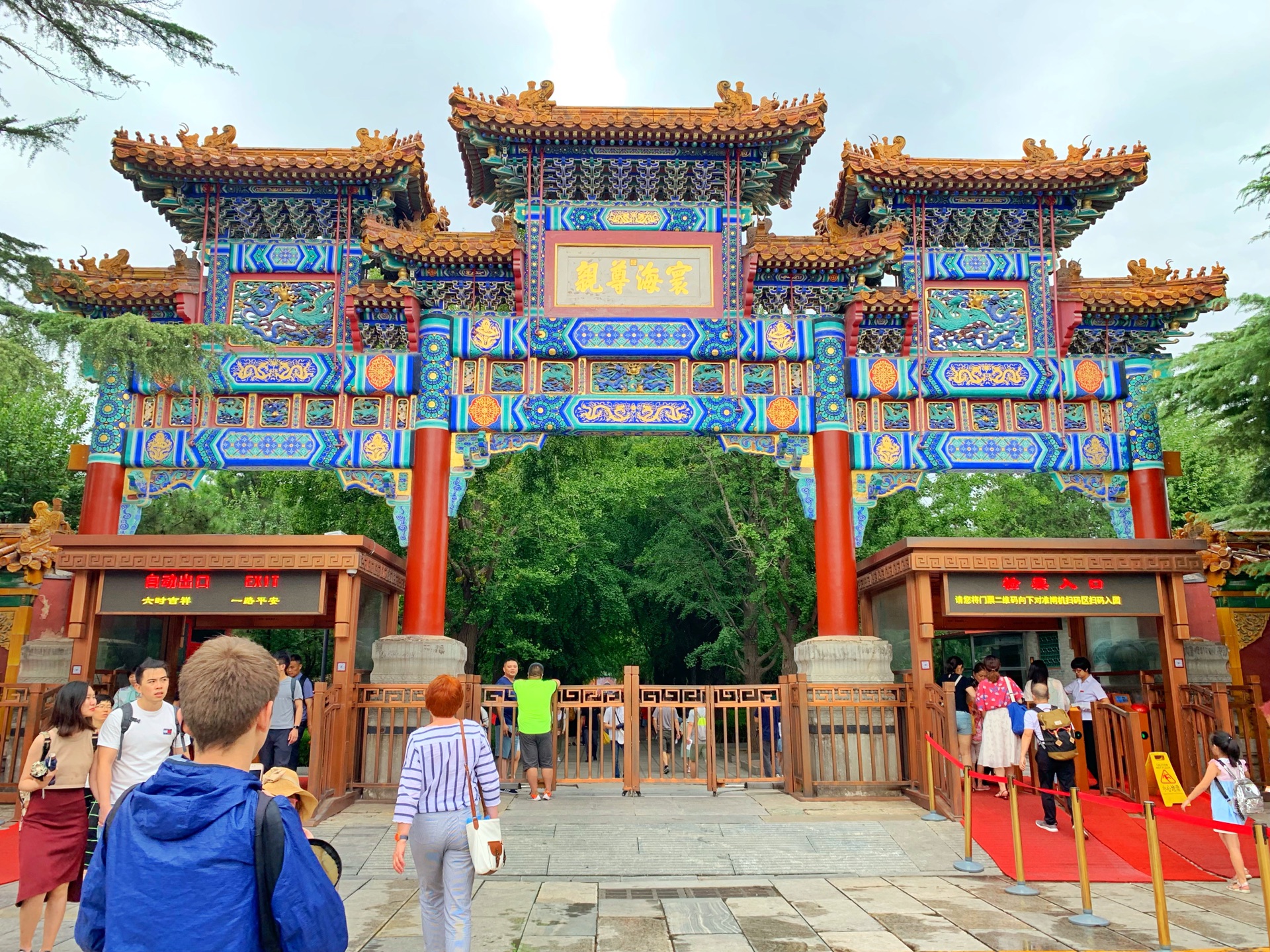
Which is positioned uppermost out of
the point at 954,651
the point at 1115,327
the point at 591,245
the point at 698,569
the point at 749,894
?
the point at 591,245

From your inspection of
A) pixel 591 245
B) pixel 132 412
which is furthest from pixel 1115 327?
pixel 132 412

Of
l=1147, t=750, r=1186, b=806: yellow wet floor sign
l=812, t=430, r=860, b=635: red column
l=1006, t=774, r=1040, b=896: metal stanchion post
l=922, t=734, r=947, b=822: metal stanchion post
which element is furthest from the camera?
l=812, t=430, r=860, b=635: red column

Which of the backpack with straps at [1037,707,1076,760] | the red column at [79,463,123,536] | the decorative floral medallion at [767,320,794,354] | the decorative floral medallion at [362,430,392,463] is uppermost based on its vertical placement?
the decorative floral medallion at [767,320,794,354]

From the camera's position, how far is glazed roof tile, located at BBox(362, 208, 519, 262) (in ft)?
44.8

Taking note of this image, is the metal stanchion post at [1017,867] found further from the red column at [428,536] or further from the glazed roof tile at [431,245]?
the glazed roof tile at [431,245]

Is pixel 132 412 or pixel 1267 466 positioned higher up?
pixel 132 412

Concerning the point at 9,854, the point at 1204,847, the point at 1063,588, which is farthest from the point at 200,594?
the point at 1204,847

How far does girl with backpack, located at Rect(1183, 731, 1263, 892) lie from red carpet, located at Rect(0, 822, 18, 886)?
31.3 ft

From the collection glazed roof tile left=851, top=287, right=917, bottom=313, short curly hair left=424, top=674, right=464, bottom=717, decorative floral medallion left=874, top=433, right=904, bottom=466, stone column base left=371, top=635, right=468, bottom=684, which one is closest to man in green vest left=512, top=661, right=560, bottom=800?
stone column base left=371, top=635, right=468, bottom=684

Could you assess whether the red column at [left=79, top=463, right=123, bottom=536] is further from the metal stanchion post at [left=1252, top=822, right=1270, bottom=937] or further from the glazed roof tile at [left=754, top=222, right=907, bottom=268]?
the metal stanchion post at [left=1252, top=822, right=1270, bottom=937]

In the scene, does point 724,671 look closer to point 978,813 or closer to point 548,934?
point 978,813

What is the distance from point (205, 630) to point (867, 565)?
35.3 ft

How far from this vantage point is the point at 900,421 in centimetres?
1399

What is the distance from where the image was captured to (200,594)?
37.4 feet
